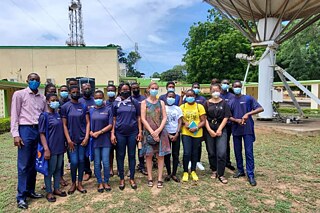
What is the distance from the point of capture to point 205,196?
14.2 feet

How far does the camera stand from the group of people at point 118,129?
405 cm

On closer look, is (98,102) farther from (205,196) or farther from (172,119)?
(205,196)

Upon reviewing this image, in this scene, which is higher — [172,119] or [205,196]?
[172,119]

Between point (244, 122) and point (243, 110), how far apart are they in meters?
0.24

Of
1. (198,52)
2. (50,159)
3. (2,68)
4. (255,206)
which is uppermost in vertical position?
(198,52)

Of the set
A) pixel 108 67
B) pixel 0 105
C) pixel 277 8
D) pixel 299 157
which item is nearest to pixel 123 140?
pixel 299 157

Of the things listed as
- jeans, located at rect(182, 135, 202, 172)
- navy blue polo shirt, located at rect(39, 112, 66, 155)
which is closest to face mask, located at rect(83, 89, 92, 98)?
navy blue polo shirt, located at rect(39, 112, 66, 155)

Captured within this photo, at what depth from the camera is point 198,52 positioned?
30781 millimetres

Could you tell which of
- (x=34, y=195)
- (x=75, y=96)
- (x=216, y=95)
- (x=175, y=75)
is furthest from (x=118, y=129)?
(x=175, y=75)

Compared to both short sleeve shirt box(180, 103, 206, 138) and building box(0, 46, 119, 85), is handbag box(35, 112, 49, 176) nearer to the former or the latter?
short sleeve shirt box(180, 103, 206, 138)

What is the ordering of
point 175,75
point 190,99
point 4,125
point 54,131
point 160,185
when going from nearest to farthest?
point 54,131 → point 160,185 → point 190,99 → point 4,125 → point 175,75

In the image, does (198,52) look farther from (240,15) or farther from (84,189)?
(84,189)

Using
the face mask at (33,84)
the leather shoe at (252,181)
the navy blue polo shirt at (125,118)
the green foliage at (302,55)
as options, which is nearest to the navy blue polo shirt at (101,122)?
the navy blue polo shirt at (125,118)

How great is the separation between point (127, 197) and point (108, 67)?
946 inches
